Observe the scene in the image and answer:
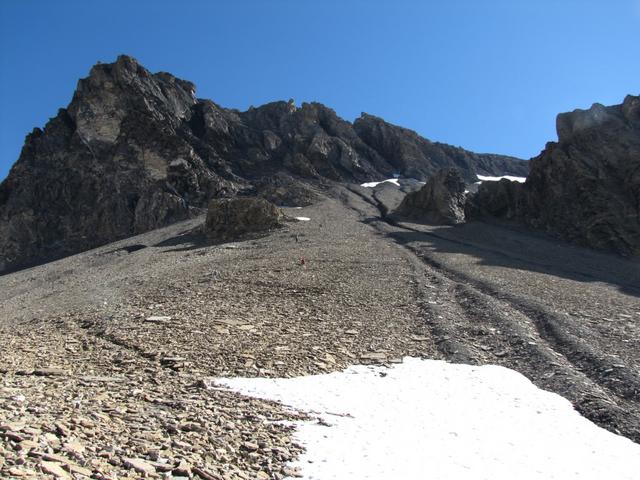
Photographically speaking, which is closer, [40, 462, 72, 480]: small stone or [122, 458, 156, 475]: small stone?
[40, 462, 72, 480]: small stone

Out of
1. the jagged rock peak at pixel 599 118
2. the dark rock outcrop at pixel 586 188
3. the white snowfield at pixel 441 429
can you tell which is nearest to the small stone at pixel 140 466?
the white snowfield at pixel 441 429

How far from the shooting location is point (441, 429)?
1022cm

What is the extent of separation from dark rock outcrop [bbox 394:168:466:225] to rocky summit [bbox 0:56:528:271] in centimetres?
1981

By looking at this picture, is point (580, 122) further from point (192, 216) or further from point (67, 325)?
point (67, 325)

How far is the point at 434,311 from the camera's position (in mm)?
21219

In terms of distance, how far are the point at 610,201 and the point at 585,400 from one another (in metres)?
57.9

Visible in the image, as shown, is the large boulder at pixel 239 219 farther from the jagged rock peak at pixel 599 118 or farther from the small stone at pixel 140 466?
the small stone at pixel 140 466

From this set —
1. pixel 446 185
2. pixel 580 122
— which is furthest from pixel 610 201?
pixel 446 185

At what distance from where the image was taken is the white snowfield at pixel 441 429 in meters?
8.48

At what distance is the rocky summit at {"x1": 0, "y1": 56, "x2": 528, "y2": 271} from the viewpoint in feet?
274

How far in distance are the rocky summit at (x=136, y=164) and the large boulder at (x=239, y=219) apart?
2022 cm

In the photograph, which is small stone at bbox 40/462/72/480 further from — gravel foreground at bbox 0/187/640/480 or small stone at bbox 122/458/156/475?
small stone at bbox 122/458/156/475

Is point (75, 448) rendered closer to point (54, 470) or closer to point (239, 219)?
point (54, 470)

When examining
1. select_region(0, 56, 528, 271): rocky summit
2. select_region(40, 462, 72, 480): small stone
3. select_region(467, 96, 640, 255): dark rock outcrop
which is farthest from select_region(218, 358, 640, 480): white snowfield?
select_region(0, 56, 528, 271): rocky summit
